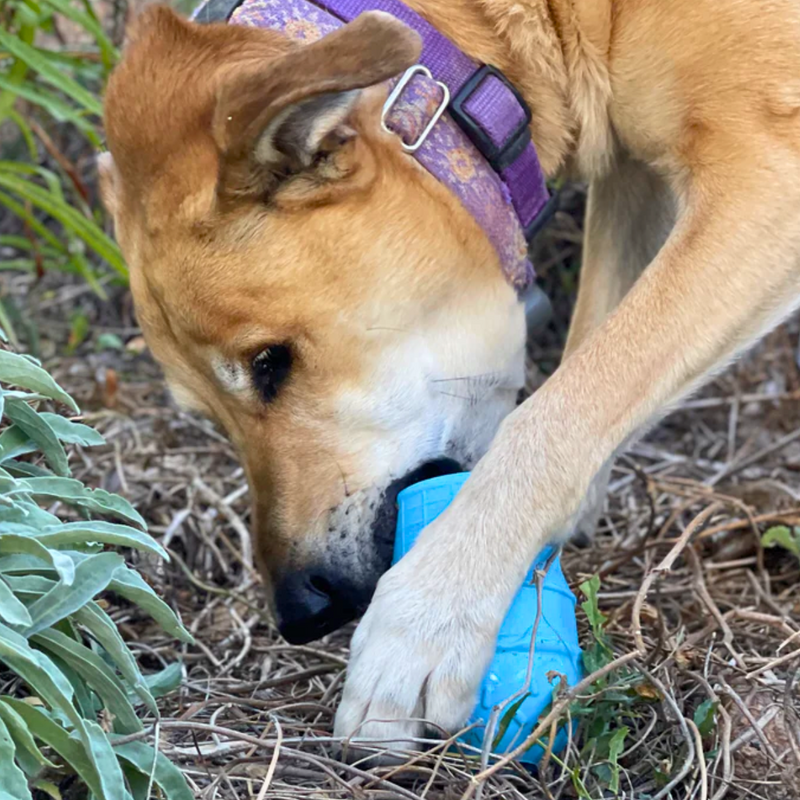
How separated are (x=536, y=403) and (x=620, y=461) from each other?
3.97ft

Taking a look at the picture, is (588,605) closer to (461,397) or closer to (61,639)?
(461,397)

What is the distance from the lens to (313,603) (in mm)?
1915

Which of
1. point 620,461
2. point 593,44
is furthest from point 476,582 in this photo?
point 620,461

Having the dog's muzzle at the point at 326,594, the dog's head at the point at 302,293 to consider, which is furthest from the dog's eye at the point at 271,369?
the dog's muzzle at the point at 326,594

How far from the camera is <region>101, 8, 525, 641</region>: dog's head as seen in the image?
1.92m

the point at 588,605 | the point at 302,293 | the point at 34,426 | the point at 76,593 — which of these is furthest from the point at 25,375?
the point at 588,605

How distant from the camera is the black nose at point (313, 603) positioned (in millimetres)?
1915

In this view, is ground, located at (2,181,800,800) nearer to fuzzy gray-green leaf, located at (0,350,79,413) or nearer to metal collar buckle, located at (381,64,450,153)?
fuzzy gray-green leaf, located at (0,350,79,413)

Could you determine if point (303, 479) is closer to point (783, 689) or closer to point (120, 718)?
point (120, 718)

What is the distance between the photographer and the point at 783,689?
5.71ft

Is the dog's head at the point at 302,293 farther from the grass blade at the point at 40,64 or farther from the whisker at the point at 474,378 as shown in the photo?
the grass blade at the point at 40,64

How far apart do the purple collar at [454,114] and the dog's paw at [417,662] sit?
0.74m

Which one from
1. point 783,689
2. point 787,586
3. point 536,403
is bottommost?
point 787,586

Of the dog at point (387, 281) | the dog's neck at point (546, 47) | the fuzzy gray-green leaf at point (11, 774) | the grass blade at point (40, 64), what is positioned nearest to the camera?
the fuzzy gray-green leaf at point (11, 774)
